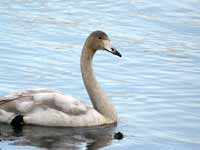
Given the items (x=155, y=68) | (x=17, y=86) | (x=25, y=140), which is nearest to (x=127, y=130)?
(x=25, y=140)

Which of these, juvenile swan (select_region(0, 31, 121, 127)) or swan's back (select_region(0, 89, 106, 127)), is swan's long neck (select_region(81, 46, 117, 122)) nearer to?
juvenile swan (select_region(0, 31, 121, 127))

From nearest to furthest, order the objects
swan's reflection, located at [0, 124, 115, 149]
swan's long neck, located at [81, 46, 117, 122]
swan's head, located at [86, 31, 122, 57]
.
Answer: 1. swan's reflection, located at [0, 124, 115, 149]
2. swan's long neck, located at [81, 46, 117, 122]
3. swan's head, located at [86, 31, 122, 57]

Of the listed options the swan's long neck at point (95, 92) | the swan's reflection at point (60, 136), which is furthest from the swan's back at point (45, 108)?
the swan's long neck at point (95, 92)

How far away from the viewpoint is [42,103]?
1455 cm

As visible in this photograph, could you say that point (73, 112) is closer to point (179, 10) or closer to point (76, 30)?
point (76, 30)

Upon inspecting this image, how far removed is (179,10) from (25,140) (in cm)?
1193

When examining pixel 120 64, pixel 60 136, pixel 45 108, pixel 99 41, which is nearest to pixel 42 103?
pixel 45 108

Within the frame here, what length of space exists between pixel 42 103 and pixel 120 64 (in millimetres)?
4892

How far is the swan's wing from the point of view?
1450 cm

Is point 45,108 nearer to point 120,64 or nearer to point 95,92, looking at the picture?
point 95,92

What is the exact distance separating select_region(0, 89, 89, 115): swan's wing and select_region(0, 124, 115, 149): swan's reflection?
0.29 m

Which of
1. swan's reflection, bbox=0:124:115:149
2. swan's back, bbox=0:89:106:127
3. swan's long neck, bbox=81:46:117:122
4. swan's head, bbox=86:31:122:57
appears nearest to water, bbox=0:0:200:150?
swan's reflection, bbox=0:124:115:149

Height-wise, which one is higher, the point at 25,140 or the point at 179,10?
the point at 179,10

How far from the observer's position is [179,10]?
2489 cm
